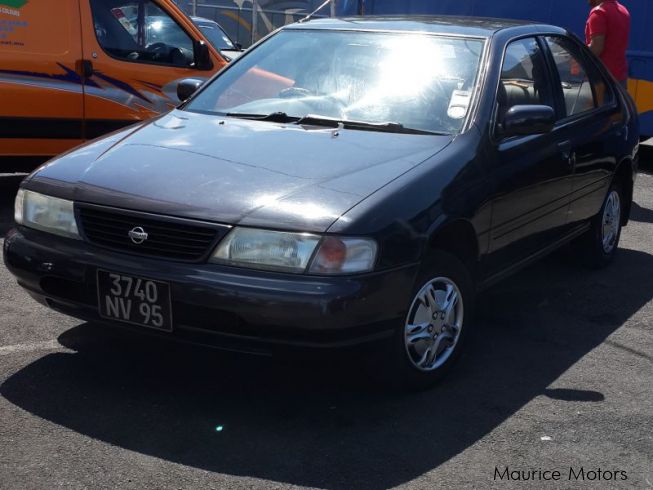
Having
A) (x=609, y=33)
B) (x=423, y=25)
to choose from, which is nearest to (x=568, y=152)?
(x=423, y=25)

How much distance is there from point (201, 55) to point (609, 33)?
3598 millimetres

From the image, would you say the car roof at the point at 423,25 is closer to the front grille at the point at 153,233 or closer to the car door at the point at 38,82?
the front grille at the point at 153,233

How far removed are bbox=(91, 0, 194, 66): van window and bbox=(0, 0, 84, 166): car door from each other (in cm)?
24

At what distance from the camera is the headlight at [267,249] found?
3.71 metres

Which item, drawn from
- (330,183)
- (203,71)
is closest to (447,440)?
(330,183)

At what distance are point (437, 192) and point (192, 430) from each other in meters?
1.38

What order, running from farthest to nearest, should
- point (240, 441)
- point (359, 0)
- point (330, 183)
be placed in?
1. point (359, 0)
2. point (330, 183)
3. point (240, 441)

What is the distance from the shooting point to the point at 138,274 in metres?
3.83

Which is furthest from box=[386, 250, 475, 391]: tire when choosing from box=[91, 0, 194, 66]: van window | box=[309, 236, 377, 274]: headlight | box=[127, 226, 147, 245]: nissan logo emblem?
box=[91, 0, 194, 66]: van window

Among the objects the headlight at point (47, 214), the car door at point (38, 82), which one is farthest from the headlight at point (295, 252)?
the car door at point (38, 82)

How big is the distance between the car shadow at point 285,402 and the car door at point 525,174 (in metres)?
0.52

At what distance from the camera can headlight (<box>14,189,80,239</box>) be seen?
13.5ft

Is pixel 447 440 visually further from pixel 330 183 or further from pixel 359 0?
pixel 359 0

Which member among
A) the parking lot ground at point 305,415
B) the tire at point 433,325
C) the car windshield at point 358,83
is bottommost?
the parking lot ground at point 305,415
